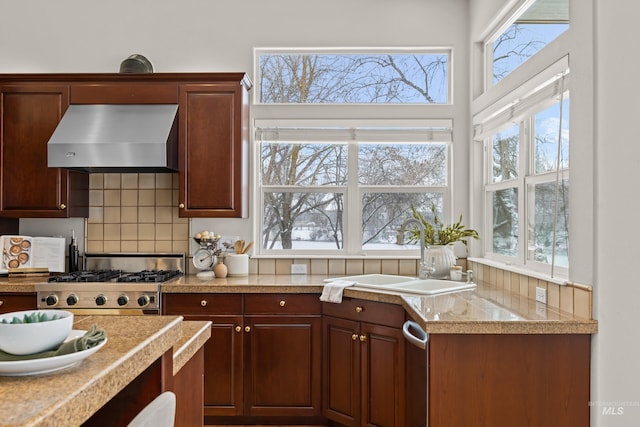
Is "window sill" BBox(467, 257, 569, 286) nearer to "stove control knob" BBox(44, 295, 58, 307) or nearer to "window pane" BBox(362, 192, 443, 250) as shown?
"window pane" BBox(362, 192, 443, 250)

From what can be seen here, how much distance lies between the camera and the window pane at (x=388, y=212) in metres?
3.68

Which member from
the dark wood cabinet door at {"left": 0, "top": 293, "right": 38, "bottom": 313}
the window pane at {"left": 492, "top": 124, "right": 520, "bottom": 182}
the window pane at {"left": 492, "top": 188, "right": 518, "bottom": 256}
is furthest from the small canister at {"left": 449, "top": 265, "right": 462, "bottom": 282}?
the dark wood cabinet door at {"left": 0, "top": 293, "right": 38, "bottom": 313}

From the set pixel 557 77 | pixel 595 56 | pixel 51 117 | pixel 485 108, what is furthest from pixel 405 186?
pixel 51 117

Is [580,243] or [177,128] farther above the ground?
[177,128]

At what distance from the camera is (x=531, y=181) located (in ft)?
8.89

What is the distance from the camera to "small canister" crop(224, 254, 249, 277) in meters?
3.38

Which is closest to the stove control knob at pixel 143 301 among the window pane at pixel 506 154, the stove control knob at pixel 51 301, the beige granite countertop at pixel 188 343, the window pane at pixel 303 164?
the stove control knob at pixel 51 301

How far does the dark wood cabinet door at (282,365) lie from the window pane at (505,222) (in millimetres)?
1270

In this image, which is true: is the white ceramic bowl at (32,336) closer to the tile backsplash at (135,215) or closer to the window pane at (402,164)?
the tile backsplash at (135,215)

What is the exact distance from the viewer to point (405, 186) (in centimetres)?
367

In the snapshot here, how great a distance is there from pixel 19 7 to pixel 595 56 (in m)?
3.85

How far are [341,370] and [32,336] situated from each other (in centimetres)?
234

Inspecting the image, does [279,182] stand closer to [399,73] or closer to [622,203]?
[399,73]

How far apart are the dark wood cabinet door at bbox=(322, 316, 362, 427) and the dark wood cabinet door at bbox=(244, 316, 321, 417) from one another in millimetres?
53
